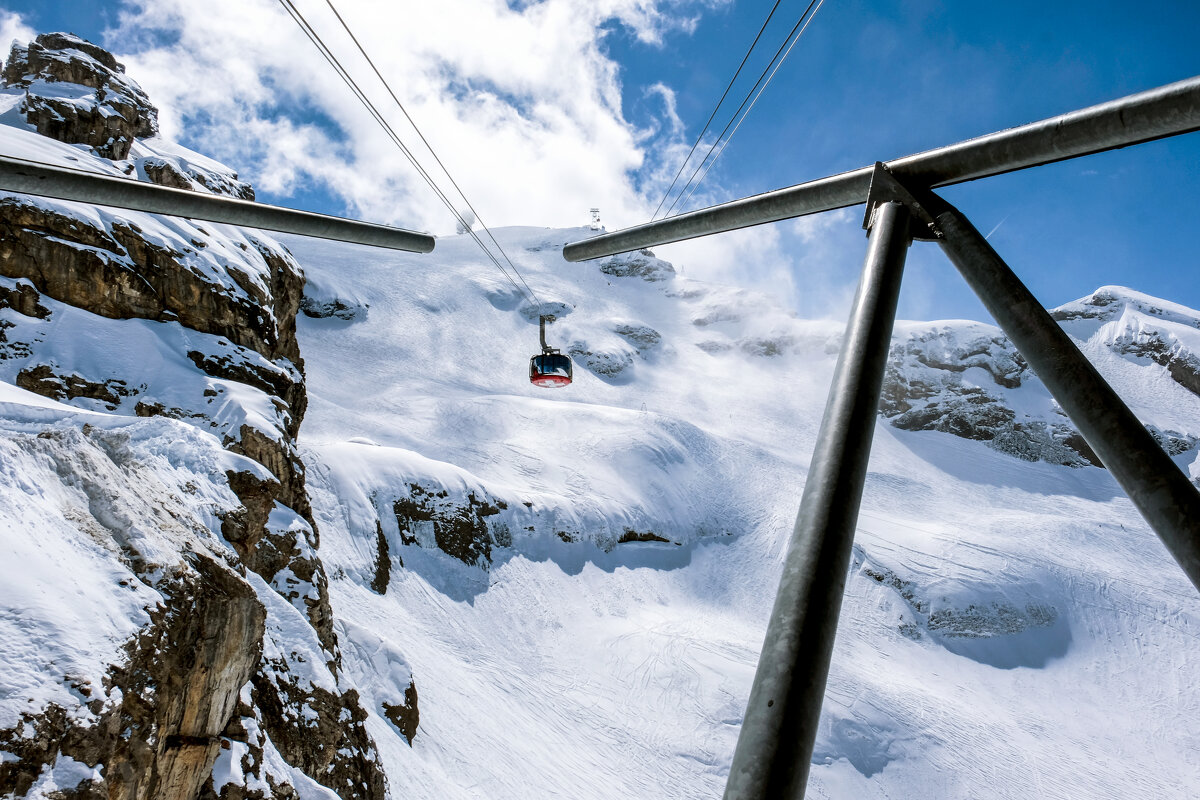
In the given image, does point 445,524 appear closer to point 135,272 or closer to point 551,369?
point 135,272

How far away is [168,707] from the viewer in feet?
18.2

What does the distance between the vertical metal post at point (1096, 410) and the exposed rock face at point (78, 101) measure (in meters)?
32.2

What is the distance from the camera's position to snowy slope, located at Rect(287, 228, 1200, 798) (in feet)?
81.3

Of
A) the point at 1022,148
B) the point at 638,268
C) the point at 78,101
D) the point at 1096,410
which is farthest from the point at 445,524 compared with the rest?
the point at 638,268

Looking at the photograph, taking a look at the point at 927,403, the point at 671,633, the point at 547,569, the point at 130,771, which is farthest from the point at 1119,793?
the point at 927,403

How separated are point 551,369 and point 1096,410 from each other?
11.9 m

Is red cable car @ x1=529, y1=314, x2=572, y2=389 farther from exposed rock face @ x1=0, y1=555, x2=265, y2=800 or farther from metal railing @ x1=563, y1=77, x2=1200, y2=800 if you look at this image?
metal railing @ x1=563, y1=77, x2=1200, y2=800

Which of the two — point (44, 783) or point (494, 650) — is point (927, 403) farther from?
point (44, 783)

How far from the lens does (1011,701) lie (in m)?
35.6

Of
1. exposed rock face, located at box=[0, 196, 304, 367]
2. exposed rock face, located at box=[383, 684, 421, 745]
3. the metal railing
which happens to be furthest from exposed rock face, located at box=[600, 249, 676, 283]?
the metal railing

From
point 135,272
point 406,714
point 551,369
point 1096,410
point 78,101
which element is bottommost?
point 406,714

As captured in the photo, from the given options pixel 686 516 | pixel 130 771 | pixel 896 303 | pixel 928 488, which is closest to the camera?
pixel 896 303

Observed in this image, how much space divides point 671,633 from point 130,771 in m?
29.1

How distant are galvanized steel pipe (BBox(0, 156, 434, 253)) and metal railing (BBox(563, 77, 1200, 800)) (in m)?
2.72
